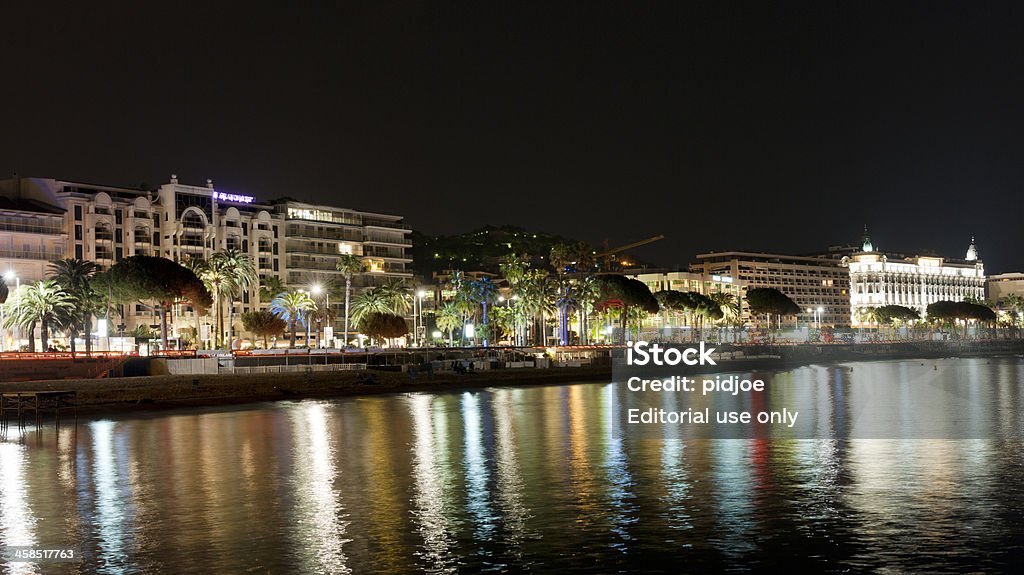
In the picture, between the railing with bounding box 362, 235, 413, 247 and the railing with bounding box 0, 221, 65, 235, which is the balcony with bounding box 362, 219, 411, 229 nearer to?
the railing with bounding box 362, 235, 413, 247

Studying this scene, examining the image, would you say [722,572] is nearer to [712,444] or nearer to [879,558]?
[879,558]

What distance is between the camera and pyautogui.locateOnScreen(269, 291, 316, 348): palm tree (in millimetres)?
139250

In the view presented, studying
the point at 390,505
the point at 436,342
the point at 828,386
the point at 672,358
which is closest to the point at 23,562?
the point at 390,505

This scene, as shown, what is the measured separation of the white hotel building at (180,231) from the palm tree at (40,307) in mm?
6110

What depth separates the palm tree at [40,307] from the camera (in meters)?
95.9

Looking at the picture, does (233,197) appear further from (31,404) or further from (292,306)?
(31,404)

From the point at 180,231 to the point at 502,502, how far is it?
396 ft

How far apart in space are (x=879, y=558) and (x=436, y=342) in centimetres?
15297

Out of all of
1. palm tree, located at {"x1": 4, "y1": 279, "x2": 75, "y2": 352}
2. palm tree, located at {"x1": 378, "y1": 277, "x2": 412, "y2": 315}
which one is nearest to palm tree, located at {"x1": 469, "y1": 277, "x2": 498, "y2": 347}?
palm tree, located at {"x1": 378, "y1": 277, "x2": 412, "y2": 315}

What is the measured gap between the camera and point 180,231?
140750 millimetres

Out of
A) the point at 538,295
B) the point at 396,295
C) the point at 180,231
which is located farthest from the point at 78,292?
the point at 538,295

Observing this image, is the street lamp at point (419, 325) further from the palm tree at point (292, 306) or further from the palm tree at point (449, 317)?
the palm tree at point (292, 306)

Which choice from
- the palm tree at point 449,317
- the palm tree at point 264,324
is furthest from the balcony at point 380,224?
the palm tree at point 264,324

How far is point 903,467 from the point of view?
118ft
